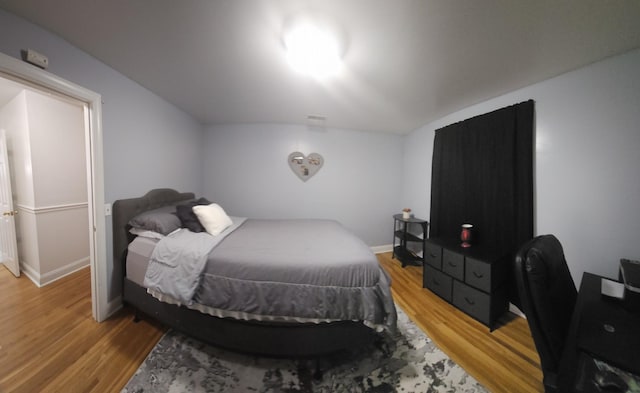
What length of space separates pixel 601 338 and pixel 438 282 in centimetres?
153

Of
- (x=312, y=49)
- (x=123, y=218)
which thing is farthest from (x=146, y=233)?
(x=312, y=49)

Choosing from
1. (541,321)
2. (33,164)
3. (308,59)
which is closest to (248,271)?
(541,321)

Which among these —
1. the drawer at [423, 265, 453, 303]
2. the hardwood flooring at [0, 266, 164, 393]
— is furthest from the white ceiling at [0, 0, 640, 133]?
the hardwood flooring at [0, 266, 164, 393]

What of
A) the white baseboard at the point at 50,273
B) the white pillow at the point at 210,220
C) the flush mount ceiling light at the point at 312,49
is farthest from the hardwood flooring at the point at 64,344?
the flush mount ceiling light at the point at 312,49

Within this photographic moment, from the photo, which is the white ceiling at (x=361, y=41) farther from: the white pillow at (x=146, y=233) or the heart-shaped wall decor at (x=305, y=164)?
the white pillow at (x=146, y=233)

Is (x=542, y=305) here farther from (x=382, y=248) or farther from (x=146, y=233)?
(x=382, y=248)

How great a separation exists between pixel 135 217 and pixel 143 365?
1236mm

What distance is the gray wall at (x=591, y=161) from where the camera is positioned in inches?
54.1

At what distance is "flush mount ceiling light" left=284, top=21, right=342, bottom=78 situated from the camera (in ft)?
3.99

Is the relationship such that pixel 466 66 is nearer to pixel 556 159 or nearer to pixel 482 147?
pixel 482 147

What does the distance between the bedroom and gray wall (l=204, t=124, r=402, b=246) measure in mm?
24

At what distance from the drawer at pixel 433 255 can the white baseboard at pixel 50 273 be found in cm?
456

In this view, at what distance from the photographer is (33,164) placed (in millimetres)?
2207

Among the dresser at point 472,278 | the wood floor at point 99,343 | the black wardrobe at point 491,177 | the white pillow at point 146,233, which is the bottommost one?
the wood floor at point 99,343
